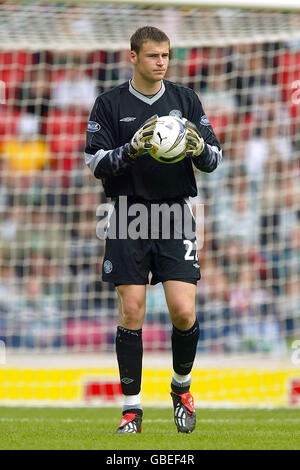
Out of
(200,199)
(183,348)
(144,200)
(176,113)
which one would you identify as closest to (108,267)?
(144,200)

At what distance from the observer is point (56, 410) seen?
7.47m

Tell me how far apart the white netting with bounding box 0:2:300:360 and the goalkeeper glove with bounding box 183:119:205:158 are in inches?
181

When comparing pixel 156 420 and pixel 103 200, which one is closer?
pixel 156 420

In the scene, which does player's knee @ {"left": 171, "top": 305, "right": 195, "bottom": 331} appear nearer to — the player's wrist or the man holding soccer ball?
the man holding soccer ball

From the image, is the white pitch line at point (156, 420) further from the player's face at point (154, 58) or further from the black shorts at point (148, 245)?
the player's face at point (154, 58)

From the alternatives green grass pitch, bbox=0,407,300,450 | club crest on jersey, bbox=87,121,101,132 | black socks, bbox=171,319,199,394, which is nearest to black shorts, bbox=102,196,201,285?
black socks, bbox=171,319,199,394

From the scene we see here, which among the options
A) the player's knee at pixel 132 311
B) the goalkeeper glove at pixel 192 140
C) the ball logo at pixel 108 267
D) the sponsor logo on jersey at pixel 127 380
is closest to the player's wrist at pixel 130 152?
the goalkeeper glove at pixel 192 140

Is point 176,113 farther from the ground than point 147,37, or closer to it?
closer to it

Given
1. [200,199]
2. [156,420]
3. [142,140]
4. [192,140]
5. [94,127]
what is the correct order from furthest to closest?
[200,199] → [156,420] → [94,127] → [192,140] → [142,140]

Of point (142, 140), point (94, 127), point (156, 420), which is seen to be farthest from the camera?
point (156, 420)

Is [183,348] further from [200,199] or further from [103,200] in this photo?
[103,200]

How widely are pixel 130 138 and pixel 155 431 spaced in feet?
5.19

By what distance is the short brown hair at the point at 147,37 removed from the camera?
191 inches

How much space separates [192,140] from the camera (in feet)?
15.5
